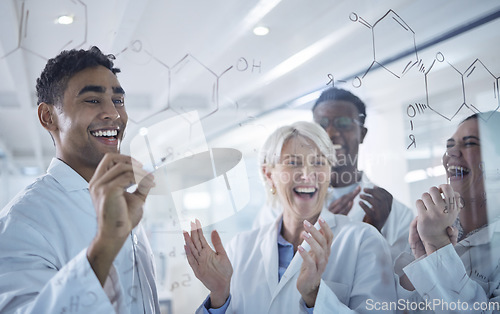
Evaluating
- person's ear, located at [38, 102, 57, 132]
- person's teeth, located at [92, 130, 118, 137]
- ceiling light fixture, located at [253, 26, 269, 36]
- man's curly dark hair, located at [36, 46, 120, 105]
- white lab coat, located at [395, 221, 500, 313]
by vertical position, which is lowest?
white lab coat, located at [395, 221, 500, 313]

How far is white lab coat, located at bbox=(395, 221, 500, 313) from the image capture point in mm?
1463

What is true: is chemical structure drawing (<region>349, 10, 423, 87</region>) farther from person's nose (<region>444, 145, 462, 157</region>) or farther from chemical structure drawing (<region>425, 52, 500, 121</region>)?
person's nose (<region>444, 145, 462, 157</region>)

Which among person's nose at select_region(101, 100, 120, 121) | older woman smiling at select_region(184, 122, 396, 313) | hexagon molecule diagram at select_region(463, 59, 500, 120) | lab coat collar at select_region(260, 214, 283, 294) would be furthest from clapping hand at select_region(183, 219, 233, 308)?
hexagon molecule diagram at select_region(463, 59, 500, 120)

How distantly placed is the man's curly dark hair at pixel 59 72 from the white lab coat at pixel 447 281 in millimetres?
1158

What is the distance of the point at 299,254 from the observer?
4.23 feet

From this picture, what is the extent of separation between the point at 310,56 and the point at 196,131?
482mm

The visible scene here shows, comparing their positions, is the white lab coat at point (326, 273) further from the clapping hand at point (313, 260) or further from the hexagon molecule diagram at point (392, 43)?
the hexagon molecule diagram at point (392, 43)

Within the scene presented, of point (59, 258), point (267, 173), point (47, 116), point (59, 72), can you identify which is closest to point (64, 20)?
point (59, 72)

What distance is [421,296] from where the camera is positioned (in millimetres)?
1463

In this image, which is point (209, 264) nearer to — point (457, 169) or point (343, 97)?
point (343, 97)

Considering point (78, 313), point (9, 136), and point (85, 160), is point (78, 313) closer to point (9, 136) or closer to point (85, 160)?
point (85, 160)

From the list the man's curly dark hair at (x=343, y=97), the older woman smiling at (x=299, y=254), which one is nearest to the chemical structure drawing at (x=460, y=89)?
the man's curly dark hair at (x=343, y=97)

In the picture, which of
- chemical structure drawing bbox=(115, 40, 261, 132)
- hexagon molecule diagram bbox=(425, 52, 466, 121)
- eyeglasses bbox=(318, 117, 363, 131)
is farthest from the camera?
hexagon molecule diagram bbox=(425, 52, 466, 121)

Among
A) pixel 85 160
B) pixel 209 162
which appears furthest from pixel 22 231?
pixel 209 162
